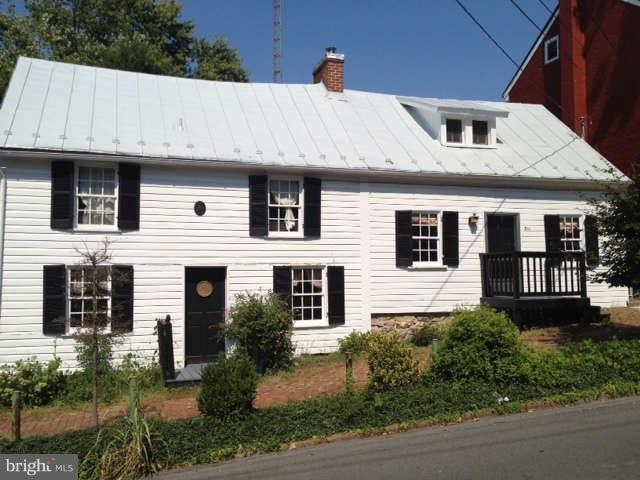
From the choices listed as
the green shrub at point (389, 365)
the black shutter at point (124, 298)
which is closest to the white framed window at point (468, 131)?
the green shrub at point (389, 365)

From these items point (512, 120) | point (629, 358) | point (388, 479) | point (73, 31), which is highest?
point (73, 31)

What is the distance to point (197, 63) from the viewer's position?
103ft

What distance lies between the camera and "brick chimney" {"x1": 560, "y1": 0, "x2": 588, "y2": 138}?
1991cm

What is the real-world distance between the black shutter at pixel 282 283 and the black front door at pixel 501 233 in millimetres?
5481

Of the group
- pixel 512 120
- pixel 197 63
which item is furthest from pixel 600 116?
pixel 197 63

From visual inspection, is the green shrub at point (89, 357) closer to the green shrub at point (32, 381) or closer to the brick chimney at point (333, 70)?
the green shrub at point (32, 381)

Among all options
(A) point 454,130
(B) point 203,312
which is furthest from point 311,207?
(A) point 454,130

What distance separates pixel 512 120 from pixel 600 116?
12.1 feet

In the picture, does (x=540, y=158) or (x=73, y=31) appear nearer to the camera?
(x=540, y=158)

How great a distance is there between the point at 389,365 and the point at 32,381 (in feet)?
21.8

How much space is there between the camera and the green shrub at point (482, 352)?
8781mm

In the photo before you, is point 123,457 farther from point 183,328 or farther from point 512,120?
point 512,120

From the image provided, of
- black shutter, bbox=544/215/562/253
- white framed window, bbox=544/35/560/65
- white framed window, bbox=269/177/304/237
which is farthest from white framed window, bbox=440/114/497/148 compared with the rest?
white framed window, bbox=544/35/560/65

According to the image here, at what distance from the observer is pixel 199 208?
41.4 ft
